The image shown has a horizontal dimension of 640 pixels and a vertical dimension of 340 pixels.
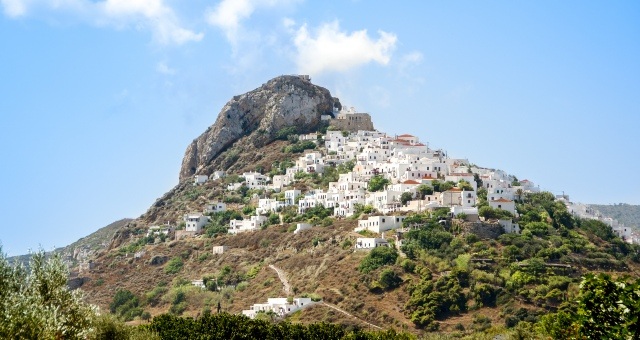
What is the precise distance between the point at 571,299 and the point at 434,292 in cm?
1095

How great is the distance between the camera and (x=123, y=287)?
312 feet

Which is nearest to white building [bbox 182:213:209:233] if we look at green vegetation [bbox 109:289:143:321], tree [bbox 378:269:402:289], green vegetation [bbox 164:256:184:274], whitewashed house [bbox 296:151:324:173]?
green vegetation [bbox 164:256:184:274]

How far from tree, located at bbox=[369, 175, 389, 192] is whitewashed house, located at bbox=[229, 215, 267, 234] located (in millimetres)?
13932

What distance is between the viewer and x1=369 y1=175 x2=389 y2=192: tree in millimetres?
96938

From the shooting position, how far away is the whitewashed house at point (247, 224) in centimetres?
10138

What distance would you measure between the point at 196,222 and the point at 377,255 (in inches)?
1450

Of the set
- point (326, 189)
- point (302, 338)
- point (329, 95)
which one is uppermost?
point (329, 95)

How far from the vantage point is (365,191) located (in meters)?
96.8

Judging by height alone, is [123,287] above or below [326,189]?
below

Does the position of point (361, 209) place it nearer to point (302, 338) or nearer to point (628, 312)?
point (302, 338)

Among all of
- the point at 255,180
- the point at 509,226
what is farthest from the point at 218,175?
the point at 509,226

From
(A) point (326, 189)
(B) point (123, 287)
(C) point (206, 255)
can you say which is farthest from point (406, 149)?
(B) point (123, 287)

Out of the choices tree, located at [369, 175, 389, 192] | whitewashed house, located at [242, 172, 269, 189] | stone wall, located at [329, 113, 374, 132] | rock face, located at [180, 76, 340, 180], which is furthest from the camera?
rock face, located at [180, 76, 340, 180]

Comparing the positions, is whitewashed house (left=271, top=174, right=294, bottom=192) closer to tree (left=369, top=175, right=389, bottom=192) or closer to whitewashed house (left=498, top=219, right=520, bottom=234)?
tree (left=369, top=175, right=389, bottom=192)
